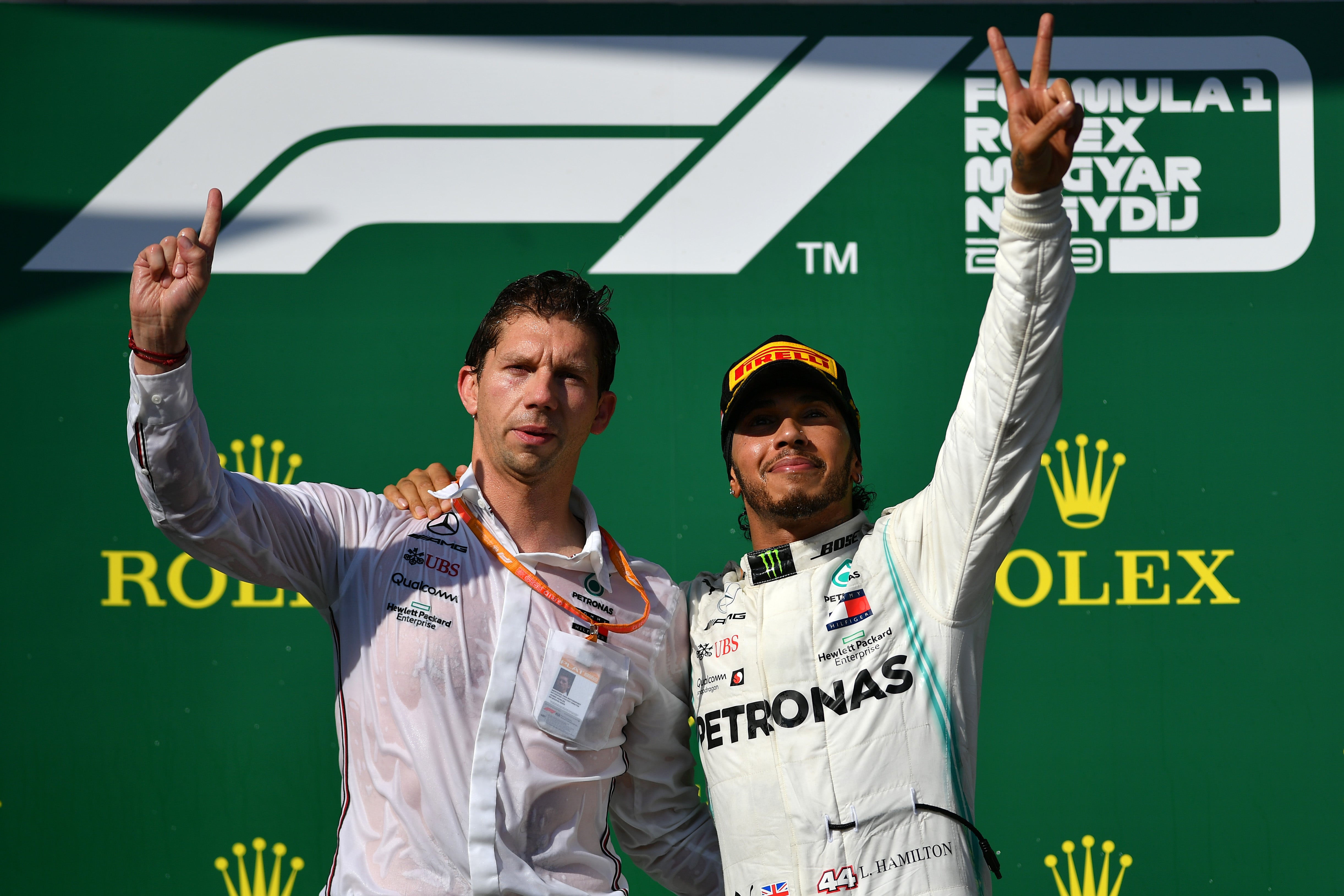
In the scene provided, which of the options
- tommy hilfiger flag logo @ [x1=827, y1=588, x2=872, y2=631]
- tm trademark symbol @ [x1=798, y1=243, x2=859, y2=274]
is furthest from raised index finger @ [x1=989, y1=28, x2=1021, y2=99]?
→ tm trademark symbol @ [x1=798, y1=243, x2=859, y2=274]

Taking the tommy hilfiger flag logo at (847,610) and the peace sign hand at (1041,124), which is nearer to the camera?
the peace sign hand at (1041,124)

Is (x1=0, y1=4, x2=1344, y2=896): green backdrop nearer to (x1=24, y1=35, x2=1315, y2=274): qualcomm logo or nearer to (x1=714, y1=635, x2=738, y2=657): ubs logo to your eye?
(x1=24, y1=35, x2=1315, y2=274): qualcomm logo

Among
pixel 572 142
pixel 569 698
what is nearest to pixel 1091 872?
pixel 569 698

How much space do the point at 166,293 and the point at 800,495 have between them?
96 cm

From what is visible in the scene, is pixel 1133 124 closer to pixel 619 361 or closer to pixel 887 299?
pixel 887 299

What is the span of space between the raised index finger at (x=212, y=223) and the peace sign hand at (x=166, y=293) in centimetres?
2

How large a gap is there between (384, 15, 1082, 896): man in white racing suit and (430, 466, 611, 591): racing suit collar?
0.08 meters

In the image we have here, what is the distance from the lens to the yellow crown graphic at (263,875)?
245cm

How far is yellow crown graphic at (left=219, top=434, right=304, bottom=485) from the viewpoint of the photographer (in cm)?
253

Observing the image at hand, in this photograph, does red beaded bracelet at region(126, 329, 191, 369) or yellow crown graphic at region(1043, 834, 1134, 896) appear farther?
yellow crown graphic at region(1043, 834, 1134, 896)

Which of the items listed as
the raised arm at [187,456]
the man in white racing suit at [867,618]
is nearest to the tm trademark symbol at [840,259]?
the man in white racing suit at [867,618]

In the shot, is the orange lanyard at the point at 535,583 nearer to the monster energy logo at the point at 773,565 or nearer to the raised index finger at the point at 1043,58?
the monster energy logo at the point at 773,565

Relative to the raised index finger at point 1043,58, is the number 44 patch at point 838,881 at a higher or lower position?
lower

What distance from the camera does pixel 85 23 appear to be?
2.53m
